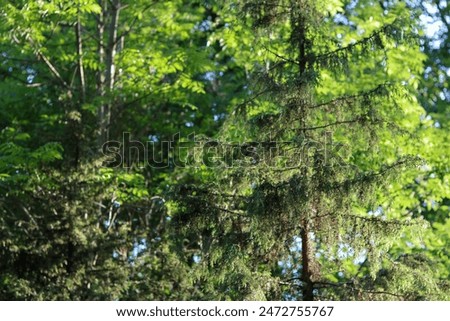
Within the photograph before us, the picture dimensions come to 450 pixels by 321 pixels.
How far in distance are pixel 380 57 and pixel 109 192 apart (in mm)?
5743

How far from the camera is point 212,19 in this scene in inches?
674

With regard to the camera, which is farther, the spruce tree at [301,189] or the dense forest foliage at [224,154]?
the dense forest foliage at [224,154]

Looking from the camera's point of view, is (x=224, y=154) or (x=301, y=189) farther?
(x=224, y=154)

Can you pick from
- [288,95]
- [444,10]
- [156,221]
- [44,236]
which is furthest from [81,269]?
[444,10]

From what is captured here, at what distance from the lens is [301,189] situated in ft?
24.8

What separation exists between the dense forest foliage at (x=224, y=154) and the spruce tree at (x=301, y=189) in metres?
0.02

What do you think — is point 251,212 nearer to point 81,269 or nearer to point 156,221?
point 81,269

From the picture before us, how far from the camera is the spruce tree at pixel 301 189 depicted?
302 inches

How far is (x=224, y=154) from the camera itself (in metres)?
8.12

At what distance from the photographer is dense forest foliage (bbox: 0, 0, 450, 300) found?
311 inches

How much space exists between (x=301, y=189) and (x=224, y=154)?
101cm
